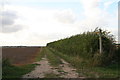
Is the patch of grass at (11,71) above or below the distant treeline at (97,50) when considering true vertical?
below

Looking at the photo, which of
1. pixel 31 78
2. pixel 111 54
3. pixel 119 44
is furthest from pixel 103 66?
pixel 31 78

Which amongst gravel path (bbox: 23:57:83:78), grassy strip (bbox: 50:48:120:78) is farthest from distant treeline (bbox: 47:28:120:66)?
gravel path (bbox: 23:57:83:78)

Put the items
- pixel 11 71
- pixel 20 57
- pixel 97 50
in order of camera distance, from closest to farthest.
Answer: pixel 11 71 → pixel 97 50 → pixel 20 57

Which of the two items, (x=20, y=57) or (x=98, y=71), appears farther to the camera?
(x=20, y=57)

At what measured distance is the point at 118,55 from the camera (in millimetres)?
17906

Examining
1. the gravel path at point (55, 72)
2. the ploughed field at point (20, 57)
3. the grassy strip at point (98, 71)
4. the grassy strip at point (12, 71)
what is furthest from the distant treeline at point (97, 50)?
the ploughed field at point (20, 57)

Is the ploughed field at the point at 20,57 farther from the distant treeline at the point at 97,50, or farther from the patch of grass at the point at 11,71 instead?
the distant treeline at the point at 97,50

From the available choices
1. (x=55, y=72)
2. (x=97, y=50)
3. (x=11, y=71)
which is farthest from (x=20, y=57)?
(x=55, y=72)

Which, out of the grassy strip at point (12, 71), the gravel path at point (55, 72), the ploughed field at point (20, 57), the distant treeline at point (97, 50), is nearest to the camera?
the gravel path at point (55, 72)

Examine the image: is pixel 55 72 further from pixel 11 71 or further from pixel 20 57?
pixel 20 57

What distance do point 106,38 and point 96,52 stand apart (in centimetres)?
137

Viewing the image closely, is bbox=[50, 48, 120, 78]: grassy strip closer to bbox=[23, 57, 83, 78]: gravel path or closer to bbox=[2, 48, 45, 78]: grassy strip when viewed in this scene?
bbox=[23, 57, 83, 78]: gravel path

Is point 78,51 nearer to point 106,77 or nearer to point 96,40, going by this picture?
point 96,40

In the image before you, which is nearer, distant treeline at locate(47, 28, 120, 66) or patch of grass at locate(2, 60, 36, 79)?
patch of grass at locate(2, 60, 36, 79)
